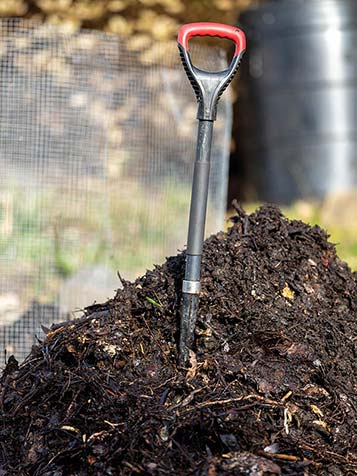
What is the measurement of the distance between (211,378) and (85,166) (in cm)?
288

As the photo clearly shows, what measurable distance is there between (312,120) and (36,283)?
3777 millimetres

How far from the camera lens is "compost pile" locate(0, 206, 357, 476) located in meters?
1.87

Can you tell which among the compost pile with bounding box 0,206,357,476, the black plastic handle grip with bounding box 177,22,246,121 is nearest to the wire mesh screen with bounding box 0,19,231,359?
the compost pile with bounding box 0,206,357,476

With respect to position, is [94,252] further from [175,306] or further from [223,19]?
[223,19]

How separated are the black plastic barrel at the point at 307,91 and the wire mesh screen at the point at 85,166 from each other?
6.79 ft

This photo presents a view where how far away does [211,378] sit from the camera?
2.06 metres

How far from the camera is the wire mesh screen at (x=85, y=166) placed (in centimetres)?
434

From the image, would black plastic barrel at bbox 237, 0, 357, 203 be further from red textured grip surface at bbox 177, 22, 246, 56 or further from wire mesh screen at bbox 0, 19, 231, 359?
red textured grip surface at bbox 177, 22, 246, 56

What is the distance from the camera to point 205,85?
7.15 feet

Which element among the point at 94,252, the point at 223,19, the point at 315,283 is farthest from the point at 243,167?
the point at 315,283

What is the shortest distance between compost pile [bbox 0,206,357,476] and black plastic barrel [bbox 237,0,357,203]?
4834 mm

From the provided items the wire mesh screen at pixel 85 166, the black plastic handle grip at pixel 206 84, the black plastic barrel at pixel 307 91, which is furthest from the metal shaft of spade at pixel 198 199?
the black plastic barrel at pixel 307 91

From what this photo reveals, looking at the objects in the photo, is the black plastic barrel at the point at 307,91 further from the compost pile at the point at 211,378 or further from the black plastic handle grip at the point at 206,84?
the black plastic handle grip at the point at 206,84

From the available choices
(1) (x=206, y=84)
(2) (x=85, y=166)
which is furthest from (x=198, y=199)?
(2) (x=85, y=166)
